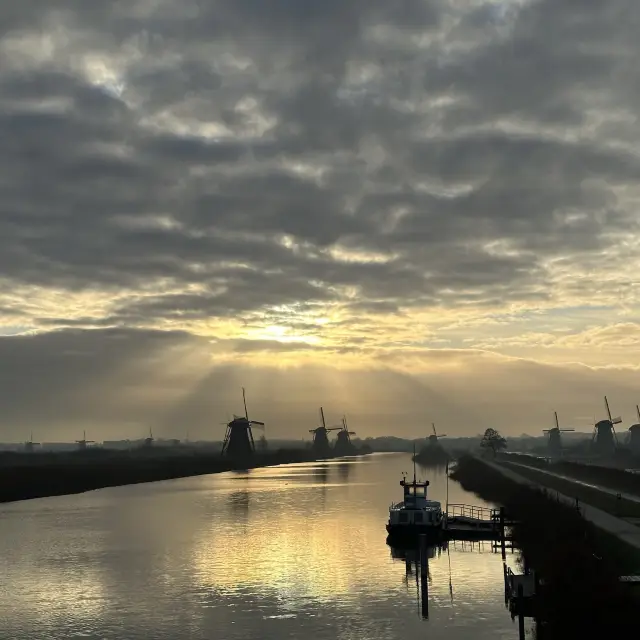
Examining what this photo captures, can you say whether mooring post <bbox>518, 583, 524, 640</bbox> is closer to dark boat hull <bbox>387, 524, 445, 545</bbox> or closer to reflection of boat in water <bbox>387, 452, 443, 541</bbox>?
dark boat hull <bbox>387, 524, 445, 545</bbox>

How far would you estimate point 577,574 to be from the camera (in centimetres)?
3488

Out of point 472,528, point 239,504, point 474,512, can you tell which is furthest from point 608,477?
point 239,504

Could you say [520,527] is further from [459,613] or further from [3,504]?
[3,504]

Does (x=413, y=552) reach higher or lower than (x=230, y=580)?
lower

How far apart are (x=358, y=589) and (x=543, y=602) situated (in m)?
12.9

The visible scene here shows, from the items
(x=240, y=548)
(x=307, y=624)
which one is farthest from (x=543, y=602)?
(x=240, y=548)

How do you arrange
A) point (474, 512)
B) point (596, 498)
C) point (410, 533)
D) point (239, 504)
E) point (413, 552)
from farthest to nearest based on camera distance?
point (239, 504) < point (474, 512) < point (596, 498) < point (410, 533) < point (413, 552)

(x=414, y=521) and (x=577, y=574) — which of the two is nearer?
(x=577, y=574)

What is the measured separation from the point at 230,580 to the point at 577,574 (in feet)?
72.1

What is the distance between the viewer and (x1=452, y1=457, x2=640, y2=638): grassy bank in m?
29.6

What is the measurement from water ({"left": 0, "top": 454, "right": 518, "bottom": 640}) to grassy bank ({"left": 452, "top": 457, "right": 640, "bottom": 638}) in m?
2.82

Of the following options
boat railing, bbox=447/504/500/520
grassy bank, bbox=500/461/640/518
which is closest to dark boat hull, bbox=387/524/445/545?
boat railing, bbox=447/504/500/520

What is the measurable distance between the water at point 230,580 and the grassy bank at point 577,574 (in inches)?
111

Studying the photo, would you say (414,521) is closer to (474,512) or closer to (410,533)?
(410,533)
